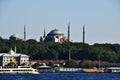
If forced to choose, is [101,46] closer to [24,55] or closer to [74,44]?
[74,44]

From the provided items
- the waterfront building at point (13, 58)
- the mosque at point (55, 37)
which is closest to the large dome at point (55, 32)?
the mosque at point (55, 37)

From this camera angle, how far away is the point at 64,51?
154 meters

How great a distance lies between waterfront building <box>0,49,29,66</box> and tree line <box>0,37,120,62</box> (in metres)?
4.38

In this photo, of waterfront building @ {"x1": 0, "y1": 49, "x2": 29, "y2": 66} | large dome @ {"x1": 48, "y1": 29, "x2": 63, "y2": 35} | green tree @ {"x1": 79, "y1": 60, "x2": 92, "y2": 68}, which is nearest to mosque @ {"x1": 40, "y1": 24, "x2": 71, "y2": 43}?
large dome @ {"x1": 48, "y1": 29, "x2": 63, "y2": 35}

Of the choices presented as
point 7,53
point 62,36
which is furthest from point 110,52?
point 62,36

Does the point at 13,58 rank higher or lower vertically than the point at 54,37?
lower

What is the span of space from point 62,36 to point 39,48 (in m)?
29.3

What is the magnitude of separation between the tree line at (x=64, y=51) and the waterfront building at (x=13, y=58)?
4383 mm

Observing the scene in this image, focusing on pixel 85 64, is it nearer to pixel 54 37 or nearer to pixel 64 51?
pixel 64 51

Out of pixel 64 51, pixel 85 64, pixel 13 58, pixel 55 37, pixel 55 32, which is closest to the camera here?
pixel 85 64

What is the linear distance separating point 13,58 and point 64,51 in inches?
401

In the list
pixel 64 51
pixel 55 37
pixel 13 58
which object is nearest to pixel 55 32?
pixel 55 37

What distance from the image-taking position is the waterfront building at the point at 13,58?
5782 inches

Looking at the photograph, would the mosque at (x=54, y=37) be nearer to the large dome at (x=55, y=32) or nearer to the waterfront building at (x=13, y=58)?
the large dome at (x=55, y=32)
